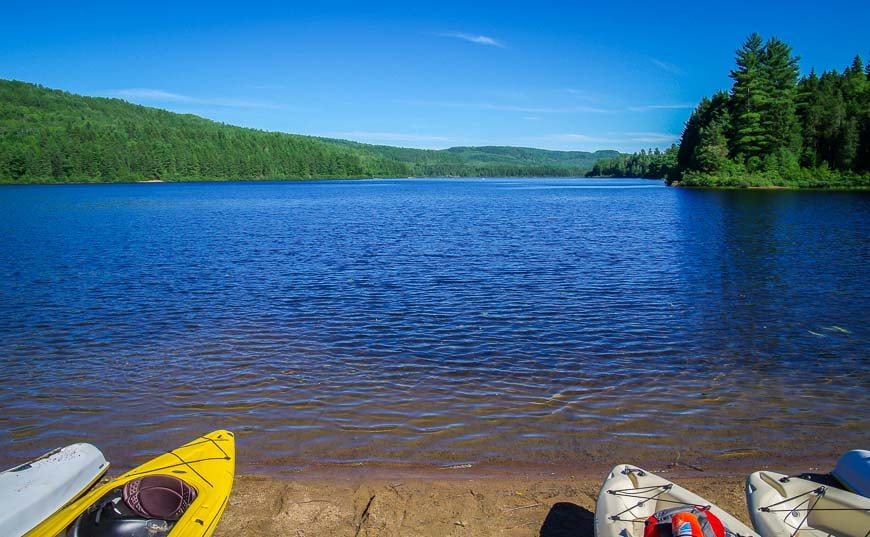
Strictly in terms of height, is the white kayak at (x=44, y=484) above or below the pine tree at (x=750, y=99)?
below

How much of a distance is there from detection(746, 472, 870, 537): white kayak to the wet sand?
0.82 metres

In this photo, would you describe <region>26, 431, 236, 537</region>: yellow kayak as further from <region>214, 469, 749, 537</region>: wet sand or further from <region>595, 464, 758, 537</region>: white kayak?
<region>595, 464, 758, 537</region>: white kayak

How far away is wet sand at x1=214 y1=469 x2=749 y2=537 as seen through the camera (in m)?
7.10

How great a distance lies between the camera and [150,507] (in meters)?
6.52

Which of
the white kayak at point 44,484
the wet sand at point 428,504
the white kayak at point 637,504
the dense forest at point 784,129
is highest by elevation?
the dense forest at point 784,129

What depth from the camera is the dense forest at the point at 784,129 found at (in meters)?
85.7

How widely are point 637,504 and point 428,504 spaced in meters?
2.68

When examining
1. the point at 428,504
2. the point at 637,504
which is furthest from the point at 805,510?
the point at 428,504

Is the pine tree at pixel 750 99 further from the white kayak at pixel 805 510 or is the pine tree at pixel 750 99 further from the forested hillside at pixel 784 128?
the white kayak at pixel 805 510

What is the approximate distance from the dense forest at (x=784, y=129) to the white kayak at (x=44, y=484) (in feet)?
319

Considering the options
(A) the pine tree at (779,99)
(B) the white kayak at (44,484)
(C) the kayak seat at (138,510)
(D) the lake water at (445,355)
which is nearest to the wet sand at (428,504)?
(D) the lake water at (445,355)

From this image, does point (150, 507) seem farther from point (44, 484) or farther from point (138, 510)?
point (44, 484)

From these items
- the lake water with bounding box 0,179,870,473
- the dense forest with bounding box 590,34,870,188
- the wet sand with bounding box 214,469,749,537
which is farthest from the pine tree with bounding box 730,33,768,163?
the wet sand with bounding box 214,469,749,537

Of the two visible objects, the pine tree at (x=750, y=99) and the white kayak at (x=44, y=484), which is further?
the pine tree at (x=750, y=99)
